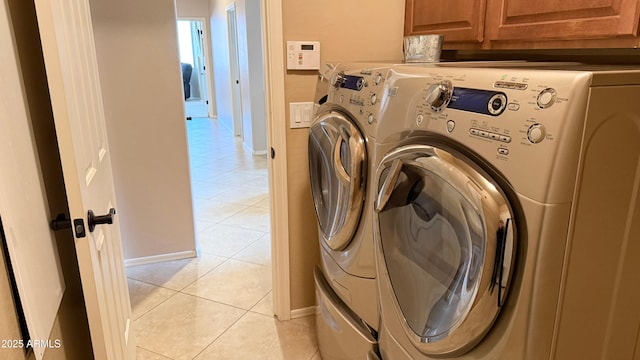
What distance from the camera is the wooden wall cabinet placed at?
103 centimetres

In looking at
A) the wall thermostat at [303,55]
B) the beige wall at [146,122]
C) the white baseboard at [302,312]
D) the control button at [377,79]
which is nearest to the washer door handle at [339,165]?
the control button at [377,79]

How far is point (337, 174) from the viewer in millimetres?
1572

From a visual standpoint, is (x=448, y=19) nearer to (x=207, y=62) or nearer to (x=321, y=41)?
(x=321, y=41)

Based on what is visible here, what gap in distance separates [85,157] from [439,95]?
101 cm

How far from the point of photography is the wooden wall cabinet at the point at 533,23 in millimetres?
1032

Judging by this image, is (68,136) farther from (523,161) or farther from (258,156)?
(258,156)

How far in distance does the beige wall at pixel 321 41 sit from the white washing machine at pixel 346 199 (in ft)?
0.59

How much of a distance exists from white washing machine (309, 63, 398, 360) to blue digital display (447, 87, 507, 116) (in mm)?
399

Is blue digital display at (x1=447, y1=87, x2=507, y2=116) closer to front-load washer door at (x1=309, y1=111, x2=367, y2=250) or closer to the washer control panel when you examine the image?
the washer control panel

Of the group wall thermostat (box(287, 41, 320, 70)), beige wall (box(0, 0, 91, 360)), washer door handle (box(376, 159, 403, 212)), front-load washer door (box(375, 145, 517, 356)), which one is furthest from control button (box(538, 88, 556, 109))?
wall thermostat (box(287, 41, 320, 70))

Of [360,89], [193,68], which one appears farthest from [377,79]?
[193,68]

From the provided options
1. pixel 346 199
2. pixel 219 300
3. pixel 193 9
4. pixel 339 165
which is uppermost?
pixel 193 9

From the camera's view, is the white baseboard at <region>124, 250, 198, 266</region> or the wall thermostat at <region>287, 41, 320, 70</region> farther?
the white baseboard at <region>124, 250, 198, 266</region>

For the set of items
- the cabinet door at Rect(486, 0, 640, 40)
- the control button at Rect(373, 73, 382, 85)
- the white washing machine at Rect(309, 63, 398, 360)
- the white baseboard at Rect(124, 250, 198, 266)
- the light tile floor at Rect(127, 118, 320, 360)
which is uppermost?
the cabinet door at Rect(486, 0, 640, 40)
